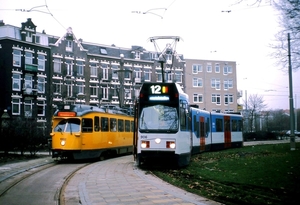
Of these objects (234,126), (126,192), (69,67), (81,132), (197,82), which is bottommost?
(126,192)

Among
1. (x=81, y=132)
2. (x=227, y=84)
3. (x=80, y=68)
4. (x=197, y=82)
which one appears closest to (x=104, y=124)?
(x=81, y=132)

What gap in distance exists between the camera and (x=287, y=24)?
13.8 metres

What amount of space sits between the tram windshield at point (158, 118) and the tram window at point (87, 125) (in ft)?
19.5

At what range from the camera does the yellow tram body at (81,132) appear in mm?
19578

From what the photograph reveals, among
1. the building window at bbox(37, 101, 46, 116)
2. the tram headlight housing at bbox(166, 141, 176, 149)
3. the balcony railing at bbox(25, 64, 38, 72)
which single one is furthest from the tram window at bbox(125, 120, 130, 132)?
the building window at bbox(37, 101, 46, 116)

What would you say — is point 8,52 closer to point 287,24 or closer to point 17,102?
point 17,102

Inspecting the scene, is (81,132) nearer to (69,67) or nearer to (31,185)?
(31,185)

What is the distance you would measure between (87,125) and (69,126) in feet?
3.44

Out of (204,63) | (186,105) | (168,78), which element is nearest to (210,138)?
(186,105)

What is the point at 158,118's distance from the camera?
15.1 metres

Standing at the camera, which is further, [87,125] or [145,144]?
[87,125]

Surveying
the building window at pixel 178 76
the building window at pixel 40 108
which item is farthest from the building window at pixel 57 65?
the building window at pixel 178 76

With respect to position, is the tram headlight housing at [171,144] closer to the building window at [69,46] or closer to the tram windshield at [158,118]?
the tram windshield at [158,118]

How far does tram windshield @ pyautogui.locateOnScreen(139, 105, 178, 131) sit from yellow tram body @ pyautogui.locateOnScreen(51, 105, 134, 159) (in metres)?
5.90
